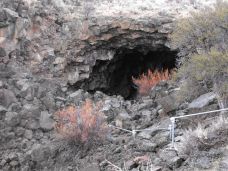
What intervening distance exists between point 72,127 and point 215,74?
4.01 metres

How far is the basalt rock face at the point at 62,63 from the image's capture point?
37.1ft

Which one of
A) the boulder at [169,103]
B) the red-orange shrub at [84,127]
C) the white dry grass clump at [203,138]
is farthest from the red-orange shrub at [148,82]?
the white dry grass clump at [203,138]

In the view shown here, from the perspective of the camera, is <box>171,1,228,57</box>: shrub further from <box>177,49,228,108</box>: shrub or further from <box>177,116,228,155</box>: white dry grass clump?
<box>177,116,228,155</box>: white dry grass clump

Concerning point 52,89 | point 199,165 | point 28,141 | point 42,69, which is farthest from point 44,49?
point 199,165

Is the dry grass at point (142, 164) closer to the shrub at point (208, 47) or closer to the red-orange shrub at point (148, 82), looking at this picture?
the shrub at point (208, 47)

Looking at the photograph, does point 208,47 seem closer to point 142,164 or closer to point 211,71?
point 211,71

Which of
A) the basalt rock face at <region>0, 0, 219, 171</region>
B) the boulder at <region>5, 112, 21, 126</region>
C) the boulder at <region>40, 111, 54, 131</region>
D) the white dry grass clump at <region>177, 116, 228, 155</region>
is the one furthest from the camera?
the boulder at <region>40, 111, 54, 131</region>

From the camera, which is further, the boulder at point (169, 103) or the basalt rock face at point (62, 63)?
the boulder at point (169, 103)

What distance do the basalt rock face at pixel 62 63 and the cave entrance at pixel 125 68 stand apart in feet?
0.24

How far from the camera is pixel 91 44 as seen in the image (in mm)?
15766

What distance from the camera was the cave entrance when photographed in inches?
676

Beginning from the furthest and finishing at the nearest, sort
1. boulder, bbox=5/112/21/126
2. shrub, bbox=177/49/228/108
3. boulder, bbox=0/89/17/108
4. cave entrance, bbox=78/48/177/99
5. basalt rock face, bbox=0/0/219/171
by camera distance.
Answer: cave entrance, bbox=78/48/177/99, boulder, bbox=0/89/17/108, boulder, bbox=5/112/21/126, basalt rock face, bbox=0/0/219/171, shrub, bbox=177/49/228/108

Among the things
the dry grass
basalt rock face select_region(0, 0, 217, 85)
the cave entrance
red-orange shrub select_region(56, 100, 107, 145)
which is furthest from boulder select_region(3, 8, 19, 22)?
the dry grass

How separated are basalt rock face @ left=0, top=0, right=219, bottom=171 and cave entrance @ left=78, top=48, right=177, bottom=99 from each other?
7cm
